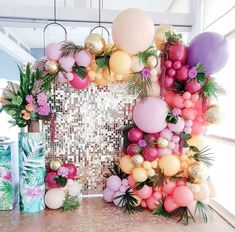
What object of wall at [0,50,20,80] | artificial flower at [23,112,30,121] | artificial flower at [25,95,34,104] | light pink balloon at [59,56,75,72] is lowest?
artificial flower at [23,112,30,121]

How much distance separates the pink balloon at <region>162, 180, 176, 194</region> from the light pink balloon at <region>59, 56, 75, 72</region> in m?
0.83

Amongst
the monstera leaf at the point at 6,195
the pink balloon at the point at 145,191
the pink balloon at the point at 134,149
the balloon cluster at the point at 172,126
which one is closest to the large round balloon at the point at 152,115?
the balloon cluster at the point at 172,126

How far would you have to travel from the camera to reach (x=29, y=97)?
4.56 feet

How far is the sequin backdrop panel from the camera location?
1.59 metres

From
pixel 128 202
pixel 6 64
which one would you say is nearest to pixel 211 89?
pixel 128 202

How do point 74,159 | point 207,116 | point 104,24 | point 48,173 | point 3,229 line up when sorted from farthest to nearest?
point 104,24 → point 74,159 → point 48,173 → point 207,116 → point 3,229

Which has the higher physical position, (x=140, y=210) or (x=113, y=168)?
(x=113, y=168)

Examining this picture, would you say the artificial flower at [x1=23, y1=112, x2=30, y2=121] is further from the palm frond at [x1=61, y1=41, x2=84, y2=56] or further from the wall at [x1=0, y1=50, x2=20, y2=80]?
the wall at [x1=0, y1=50, x2=20, y2=80]

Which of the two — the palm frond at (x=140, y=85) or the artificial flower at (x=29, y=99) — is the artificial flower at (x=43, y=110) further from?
the palm frond at (x=140, y=85)

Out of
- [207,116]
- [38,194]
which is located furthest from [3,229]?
[207,116]

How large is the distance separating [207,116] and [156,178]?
1.45 ft

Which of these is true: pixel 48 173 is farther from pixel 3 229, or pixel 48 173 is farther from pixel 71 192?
pixel 3 229

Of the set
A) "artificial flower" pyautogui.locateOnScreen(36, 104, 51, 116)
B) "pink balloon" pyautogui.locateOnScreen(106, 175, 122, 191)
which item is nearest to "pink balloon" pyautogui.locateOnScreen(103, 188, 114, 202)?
"pink balloon" pyautogui.locateOnScreen(106, 175, 122, 191)

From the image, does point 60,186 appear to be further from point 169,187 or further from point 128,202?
point 169,187
